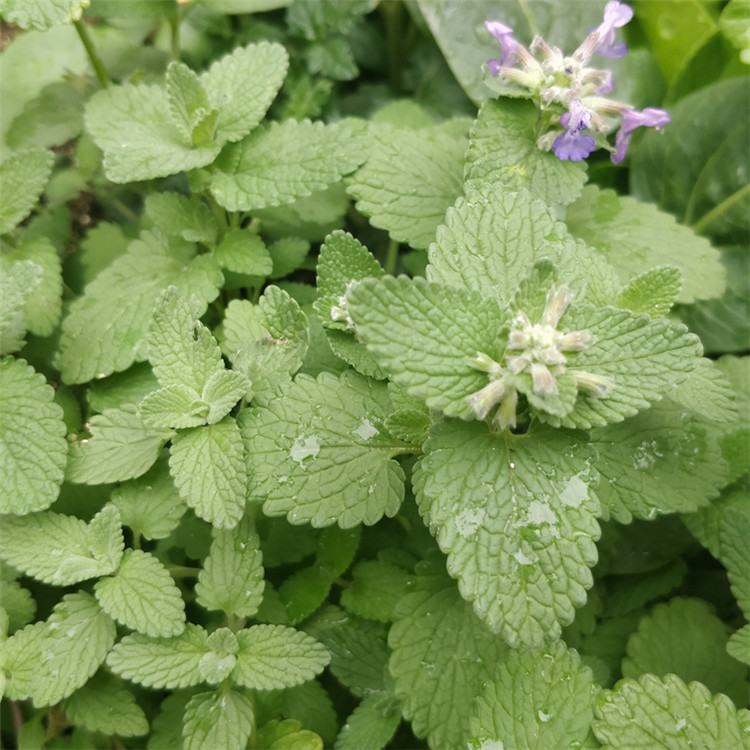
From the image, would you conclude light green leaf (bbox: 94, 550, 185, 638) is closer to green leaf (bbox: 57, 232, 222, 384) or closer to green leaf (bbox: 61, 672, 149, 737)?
green leaf (bbox: 61, 672, 149, 737)

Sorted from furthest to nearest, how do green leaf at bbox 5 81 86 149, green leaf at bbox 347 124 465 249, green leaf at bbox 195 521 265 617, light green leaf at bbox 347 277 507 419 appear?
green leaf at bbox 5 81 86 149, green leaf at bbox 347 124 465 249, green leaf at bbox 195 521 265 617, light green leaf at bbox 347 277 507 419

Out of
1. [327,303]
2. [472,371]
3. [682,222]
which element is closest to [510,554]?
[472,371]

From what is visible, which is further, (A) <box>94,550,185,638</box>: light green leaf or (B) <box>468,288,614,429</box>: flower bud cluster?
(A) <box>94,550,185,638</box>: light green leaf

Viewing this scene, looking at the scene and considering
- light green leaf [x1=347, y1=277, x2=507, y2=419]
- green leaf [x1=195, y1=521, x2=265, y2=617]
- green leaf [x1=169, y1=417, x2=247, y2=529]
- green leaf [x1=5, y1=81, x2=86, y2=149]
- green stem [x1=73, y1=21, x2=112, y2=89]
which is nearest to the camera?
light green leaf [x1=347, y1=277, x2=507, y2=419]

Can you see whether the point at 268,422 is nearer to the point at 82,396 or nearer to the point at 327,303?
the point at 327,303

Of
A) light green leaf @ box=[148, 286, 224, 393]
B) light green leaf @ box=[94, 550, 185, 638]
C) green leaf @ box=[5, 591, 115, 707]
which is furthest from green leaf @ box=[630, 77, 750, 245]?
green leaf @ box=[5, 591, 115, 707]

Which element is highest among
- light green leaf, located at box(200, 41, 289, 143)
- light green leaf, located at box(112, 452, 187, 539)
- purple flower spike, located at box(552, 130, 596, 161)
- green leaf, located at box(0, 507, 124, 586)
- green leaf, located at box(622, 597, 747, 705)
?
light green leaf, located at box(200, 41, 289, 143)

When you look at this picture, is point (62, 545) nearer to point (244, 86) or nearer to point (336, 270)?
point (336, 270)
